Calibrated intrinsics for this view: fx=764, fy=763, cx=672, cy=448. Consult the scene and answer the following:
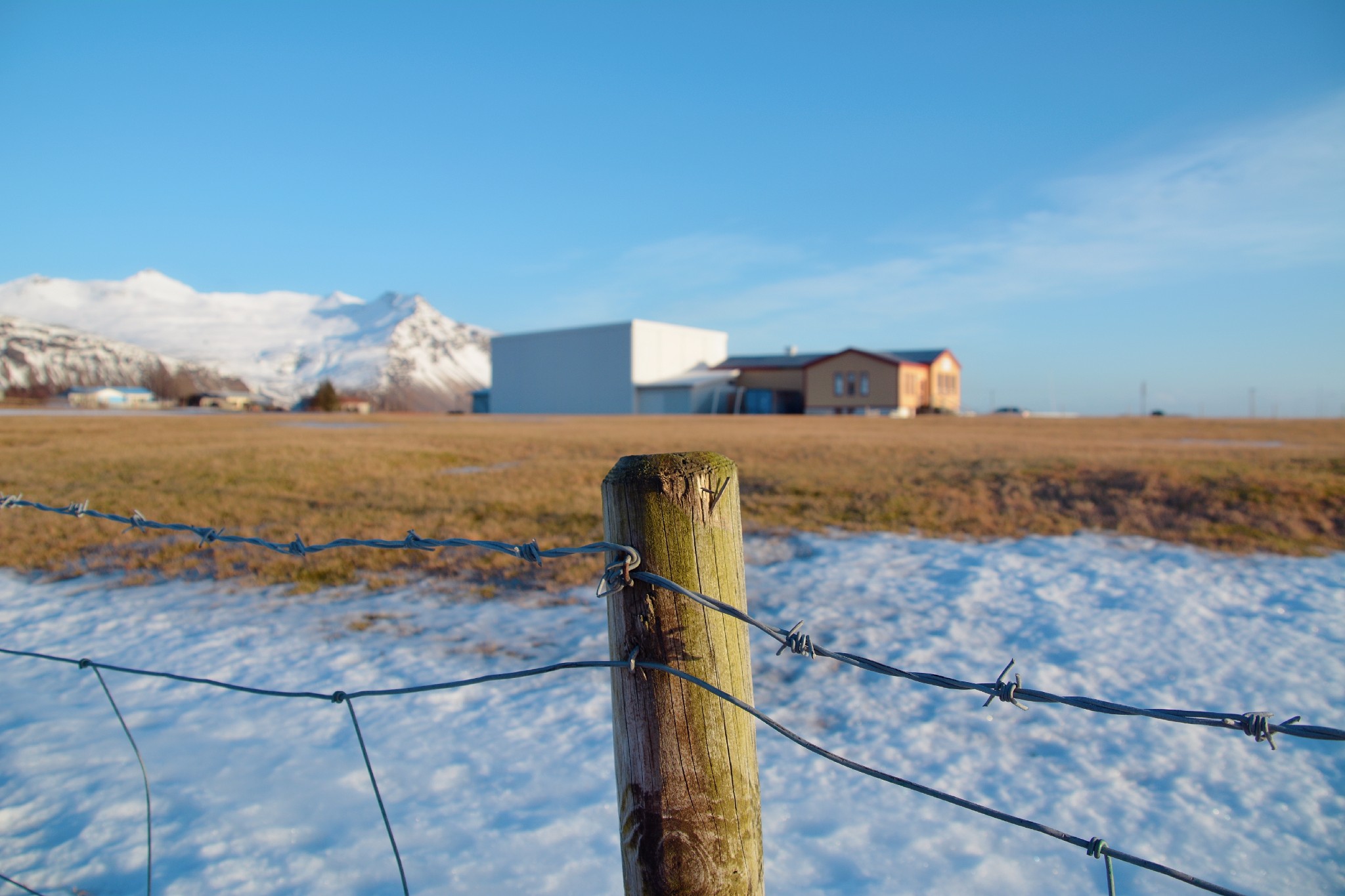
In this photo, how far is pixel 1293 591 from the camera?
22.5 ft

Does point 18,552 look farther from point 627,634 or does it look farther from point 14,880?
point 627,634

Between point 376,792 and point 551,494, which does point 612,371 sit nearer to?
point 551,494

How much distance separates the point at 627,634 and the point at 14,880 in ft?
9.98

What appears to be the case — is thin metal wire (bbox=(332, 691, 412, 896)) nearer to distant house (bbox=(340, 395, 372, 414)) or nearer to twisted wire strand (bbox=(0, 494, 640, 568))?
twisted wire strand (bbox=(0, 494, 640, 568))

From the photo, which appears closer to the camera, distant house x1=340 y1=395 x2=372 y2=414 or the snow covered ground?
the snow covered ground

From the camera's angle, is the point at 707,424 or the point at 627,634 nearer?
the point at 627,634

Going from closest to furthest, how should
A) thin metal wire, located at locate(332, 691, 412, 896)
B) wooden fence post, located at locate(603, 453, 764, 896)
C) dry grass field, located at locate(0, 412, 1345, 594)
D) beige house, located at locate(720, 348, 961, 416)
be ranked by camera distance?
1. wooden fence post, located at locate(603, 453, 764, 896)
2. thin metal wire, located at locate(332, 691, 412, 896)
3. dry grass field, located at locate(0, 412, 1345, 594)
4. beige house, located at locate(720, 348, 961, 416)

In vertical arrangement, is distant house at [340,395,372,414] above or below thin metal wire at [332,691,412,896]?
above

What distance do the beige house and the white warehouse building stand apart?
257 cm

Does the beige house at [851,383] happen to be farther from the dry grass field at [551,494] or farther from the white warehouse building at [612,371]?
the dry grass field at [551,494]

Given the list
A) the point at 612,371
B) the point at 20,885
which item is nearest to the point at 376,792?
the point at 20,885

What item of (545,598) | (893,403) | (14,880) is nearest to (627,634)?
Answer: (14,880)

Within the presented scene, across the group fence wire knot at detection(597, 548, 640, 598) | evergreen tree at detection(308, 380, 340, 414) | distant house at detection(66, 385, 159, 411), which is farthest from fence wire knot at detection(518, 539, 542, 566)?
distant house at detection(66, 385, 159, 411)

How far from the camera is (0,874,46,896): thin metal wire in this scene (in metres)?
2.85
